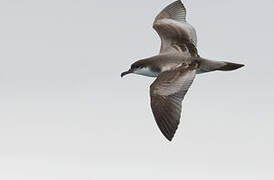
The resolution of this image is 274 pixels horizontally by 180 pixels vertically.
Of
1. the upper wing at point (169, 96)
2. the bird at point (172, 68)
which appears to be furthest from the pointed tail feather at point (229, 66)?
the upper wing at point (169, 96)

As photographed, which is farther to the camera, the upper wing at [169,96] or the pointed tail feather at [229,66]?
the pointed tail feather at [229,66]

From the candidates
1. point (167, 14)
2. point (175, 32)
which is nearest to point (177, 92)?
point (175, 32)

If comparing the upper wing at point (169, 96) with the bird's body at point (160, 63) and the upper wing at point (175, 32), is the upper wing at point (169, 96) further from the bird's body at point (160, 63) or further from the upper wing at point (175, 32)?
the upper wing at point (175, 32)

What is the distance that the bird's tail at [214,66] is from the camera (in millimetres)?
16406

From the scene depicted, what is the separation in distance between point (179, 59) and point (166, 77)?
28.4 inches

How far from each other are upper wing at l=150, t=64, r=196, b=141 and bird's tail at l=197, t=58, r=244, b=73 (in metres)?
0.33

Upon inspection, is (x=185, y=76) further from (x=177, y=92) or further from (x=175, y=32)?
(x=175, y=32)

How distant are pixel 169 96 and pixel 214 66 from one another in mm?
1516

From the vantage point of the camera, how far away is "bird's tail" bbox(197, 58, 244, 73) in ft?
53.8

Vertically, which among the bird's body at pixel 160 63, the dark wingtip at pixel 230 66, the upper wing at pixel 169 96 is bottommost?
the upper wing at pixel 169 96

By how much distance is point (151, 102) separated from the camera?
1558cm

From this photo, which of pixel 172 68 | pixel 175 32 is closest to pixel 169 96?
pixel 172 68

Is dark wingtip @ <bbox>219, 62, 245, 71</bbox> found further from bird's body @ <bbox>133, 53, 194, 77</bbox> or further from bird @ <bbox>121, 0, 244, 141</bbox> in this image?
bird's body @ <bbox>133, 53, 194, 77</bbox>

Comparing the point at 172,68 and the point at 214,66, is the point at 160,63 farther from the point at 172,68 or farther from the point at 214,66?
the point at 214,66
